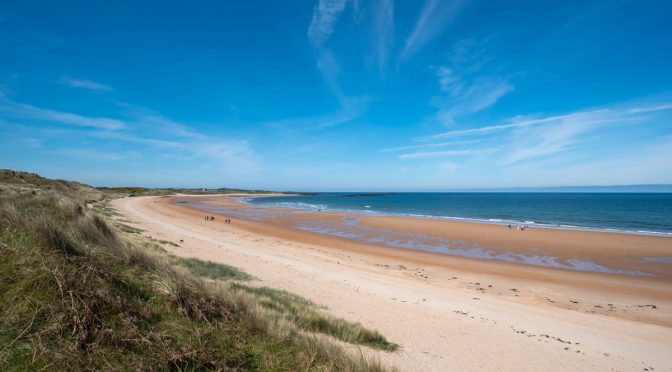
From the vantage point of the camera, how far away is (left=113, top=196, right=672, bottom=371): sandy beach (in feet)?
20.1

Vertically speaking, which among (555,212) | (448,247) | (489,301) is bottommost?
(448,247)

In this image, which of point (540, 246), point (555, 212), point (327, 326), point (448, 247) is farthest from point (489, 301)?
point (555, 212)

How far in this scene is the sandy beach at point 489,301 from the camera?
241 inches

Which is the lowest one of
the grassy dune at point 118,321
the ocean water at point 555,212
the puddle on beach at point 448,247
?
the puddle on beach at point 448,247

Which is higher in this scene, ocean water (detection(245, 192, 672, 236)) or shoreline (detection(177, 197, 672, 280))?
ocean water (detection(245, 192, 672, 236))

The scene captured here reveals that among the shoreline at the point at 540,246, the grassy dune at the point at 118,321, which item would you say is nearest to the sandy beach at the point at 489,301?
the shoreline at the point at 540,246

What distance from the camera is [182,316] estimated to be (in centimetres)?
383

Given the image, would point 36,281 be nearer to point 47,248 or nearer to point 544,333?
point 47,248

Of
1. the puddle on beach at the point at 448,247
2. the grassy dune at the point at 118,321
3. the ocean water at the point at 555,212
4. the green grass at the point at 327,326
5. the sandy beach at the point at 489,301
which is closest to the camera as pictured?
the grassy dune at the point at 118,321

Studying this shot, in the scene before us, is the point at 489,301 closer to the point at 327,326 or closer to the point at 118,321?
the point at 327,326

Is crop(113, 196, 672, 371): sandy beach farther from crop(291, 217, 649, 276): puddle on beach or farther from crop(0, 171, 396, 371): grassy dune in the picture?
crop(0, 171, 396, 371): grassy dune

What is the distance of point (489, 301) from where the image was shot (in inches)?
387

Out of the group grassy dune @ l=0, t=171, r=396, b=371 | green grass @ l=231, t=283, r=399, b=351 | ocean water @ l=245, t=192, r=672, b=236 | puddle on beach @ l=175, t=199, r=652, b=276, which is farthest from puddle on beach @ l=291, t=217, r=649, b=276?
ocean water @ l=245, t=192, r=672, b=236

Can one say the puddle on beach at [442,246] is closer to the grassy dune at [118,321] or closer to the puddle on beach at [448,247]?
the puddle on beach at [448,247]
